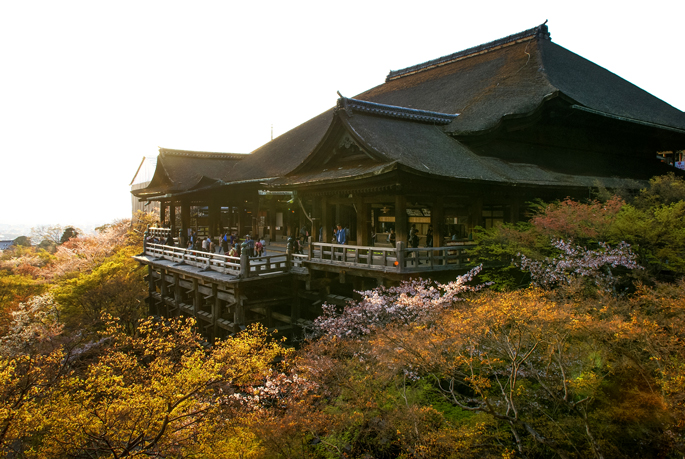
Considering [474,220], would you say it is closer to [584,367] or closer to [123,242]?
[584,367]

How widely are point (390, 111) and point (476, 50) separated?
40.4 feet

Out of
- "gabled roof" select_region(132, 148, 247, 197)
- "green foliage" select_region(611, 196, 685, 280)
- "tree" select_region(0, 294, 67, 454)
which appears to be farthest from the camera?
"gabled roof" select_region(132, 148, 247, 197)

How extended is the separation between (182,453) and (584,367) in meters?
8.81

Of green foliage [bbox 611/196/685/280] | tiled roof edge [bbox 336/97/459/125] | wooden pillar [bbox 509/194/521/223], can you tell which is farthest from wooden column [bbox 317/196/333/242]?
green foliage [bbox 611/196/685/280]

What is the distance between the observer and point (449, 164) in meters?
14.8

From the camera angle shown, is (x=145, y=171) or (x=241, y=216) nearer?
(x=241, y=216)

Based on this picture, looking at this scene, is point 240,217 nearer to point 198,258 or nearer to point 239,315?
point 198,258

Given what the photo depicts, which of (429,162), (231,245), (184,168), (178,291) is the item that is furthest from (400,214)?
(184,168)

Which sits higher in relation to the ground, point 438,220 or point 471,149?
point 471,149

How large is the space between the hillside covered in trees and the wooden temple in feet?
9.31

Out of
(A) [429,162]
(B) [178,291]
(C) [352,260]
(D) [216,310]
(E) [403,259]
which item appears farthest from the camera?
(B) [178,291]

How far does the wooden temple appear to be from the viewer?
46.3 ft

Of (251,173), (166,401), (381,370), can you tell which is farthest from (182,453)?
(251,173)

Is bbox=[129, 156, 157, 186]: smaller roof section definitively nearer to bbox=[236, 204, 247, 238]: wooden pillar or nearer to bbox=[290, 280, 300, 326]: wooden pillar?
bbox=[236, 204, 247, 238]: wooden pillar
